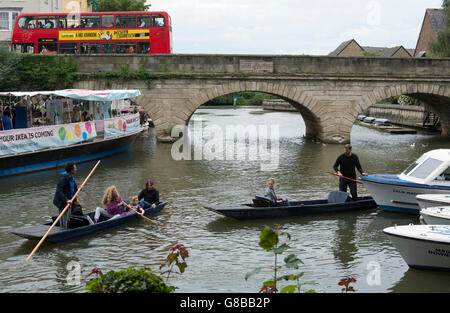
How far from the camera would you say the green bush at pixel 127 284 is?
565cm

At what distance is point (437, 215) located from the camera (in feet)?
37.3

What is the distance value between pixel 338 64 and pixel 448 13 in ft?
60.8

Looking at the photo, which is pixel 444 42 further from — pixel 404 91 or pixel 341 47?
pixel 341 47

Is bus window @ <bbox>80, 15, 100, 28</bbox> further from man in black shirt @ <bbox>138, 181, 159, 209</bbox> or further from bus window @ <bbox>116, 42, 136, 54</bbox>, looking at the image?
man in black shirt @ <bbox>138, 181, 159, 209</bbox>

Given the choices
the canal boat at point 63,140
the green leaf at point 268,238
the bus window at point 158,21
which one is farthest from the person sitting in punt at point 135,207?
the bus window at point 158,21

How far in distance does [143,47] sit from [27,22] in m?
5.97

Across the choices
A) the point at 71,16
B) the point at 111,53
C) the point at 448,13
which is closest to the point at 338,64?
the point at 111,53

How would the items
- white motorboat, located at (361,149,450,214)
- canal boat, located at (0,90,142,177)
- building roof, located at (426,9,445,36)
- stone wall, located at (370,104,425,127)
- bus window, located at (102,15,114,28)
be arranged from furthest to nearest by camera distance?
1. building roof, located at (426,9,445,36)
2. stone wall, located at (370,104,425,127)
3. bus window, located at (102,15,114,28)
4. canal boat, located at (0,90,142,177)
5. white motorboat, located at (361,149,450,214)

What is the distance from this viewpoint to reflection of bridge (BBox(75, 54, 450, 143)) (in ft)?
95.6

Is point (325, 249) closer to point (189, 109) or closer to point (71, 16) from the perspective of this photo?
point (189, 109)

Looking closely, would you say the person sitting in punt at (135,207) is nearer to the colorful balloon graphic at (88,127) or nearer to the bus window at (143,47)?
the colorful balloon graphic at (88,127)

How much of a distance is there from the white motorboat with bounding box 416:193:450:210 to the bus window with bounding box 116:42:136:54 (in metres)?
19.9

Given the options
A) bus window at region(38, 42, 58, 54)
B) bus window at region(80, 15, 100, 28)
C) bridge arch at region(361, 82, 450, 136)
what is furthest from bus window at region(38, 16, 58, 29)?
bridge arch at region(361, 82, 450, 136)

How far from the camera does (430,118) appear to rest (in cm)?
4119
